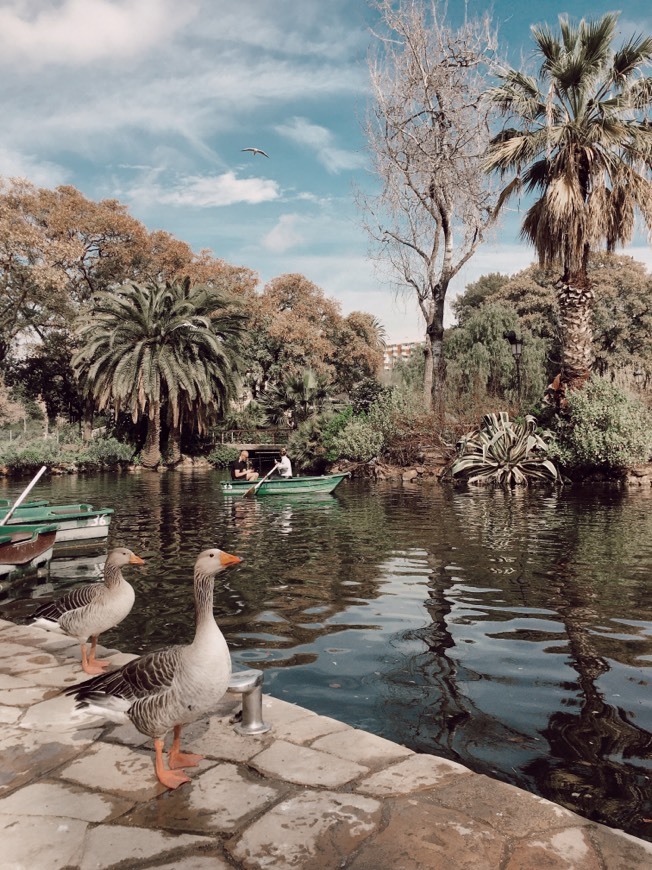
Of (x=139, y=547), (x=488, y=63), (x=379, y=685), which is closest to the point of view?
(x=379, y=685)

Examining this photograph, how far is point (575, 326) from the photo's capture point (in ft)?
64.3

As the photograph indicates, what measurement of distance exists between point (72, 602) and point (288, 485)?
14.8 m

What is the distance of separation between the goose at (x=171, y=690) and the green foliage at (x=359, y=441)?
76.5ft

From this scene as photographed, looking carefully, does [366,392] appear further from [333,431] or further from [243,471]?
[243,471]

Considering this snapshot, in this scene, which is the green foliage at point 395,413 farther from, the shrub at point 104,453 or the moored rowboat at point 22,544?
the moored rowboat at point 22,544

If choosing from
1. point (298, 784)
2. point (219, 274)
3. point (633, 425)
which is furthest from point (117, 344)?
point (298, 784)

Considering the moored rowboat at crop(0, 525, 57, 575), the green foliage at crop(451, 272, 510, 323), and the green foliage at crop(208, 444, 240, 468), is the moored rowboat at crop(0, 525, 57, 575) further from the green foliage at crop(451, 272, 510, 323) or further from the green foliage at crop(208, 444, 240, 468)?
the green foliage at crop(451, 272, 510, 323)

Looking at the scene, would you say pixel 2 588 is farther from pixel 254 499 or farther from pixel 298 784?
pixel 254 499

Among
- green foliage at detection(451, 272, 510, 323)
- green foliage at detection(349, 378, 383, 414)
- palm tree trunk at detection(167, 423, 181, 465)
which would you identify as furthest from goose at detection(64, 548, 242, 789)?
green foliage at detection(451, 272, 510, 323)

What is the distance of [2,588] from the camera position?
8.56 m

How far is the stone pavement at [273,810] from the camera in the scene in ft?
8.22

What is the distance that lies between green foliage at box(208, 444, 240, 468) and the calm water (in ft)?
67.7

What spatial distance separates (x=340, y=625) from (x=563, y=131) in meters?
16.7

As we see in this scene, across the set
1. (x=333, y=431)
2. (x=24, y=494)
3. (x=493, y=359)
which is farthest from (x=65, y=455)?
(x=24, y=494)
